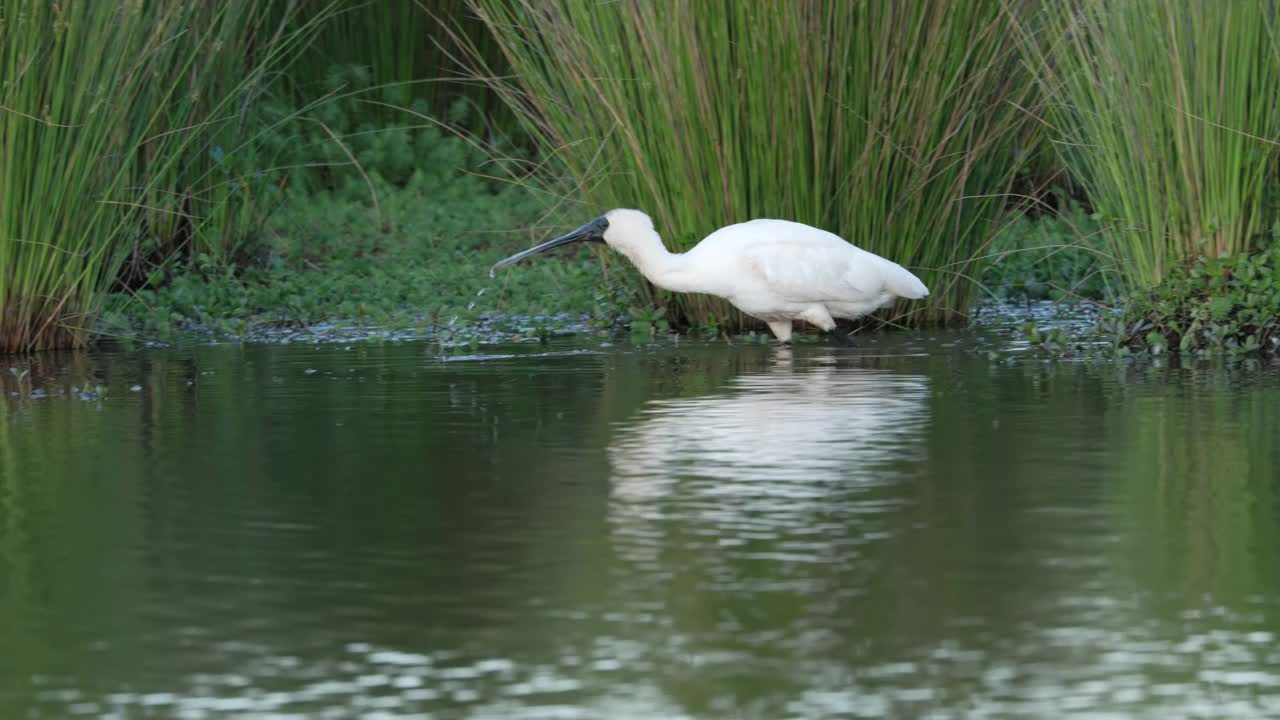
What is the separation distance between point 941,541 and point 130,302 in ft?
22.5

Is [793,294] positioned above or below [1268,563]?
above

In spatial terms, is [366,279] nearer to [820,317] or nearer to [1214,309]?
[820,317]

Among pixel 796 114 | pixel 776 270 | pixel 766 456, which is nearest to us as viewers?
pixel 766 456

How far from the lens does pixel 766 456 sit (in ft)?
19.5

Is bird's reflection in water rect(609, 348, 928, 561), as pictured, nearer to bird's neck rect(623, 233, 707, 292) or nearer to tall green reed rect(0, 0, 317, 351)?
bird's neck rect(623, 233, 707, 292)

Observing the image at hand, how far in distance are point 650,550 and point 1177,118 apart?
4.18 m

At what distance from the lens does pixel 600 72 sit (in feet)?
31.3

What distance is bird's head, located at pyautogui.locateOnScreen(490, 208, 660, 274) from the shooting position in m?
9.31

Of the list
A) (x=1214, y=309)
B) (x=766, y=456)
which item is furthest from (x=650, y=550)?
(x=1214, y=309)

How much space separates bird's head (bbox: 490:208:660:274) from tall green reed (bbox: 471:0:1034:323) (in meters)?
0.26

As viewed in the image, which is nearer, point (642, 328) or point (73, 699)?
point (73, 699)

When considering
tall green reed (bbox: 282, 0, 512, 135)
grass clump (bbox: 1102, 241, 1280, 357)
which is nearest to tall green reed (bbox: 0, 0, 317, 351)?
grass clump (bbox: 1102, 241, 1280, 357)

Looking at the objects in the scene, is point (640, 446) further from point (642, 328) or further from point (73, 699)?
point (642, 328)

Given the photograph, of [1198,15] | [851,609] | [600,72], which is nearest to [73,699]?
[851,609]
